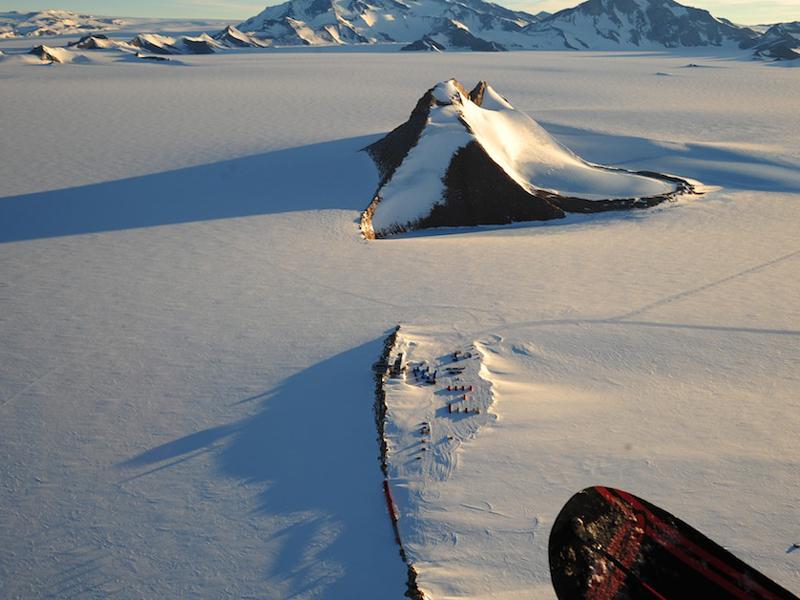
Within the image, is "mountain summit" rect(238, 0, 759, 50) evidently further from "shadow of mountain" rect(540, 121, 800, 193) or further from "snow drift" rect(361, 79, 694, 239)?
"snow drift" rect(361, 79, 694, 239)

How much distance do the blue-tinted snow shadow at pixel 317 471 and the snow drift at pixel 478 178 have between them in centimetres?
736

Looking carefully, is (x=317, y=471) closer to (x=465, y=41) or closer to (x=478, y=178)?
(x=478, y=178)

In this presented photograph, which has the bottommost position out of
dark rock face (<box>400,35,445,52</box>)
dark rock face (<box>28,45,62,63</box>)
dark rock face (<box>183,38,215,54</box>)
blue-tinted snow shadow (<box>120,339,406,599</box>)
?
blue-tinted snow shadow (<box>120,339,406,599</box>)

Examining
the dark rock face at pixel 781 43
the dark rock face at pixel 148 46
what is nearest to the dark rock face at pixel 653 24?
the dark rock face at pixel 781 43

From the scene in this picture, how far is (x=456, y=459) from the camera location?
272 inches

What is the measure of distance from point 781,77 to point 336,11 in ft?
366

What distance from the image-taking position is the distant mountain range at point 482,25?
126 metres

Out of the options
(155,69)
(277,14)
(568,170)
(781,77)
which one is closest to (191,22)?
(277,14)

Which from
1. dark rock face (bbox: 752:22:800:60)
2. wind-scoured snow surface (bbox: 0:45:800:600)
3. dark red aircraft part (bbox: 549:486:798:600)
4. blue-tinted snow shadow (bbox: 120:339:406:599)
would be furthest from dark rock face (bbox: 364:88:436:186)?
dark rock face (bbox: 752:22:800:60)

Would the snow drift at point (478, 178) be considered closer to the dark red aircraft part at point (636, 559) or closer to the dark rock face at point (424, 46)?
the dark red aircraft part at point (636, 559)

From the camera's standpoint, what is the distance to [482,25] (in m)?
147

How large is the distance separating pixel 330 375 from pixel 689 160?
2043cm

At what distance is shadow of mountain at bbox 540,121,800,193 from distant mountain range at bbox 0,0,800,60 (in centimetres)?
9742

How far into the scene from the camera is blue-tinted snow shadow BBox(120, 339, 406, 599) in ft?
17.9
